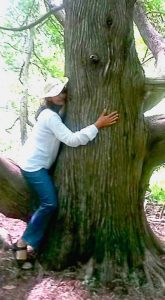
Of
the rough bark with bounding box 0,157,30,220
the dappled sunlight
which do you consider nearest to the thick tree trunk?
the dappled sunlight

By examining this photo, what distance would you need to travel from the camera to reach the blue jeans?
4391 mm

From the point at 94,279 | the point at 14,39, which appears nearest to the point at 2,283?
the point at 94,279

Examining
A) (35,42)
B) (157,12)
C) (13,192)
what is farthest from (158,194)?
(35,42)

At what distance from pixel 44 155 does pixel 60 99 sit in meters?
0.56

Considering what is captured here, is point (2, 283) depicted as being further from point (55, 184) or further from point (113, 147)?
point (113, 147)

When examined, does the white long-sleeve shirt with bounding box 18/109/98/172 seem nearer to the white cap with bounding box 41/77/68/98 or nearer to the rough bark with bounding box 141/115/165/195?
the white cap with bounding box 41/77/68/98

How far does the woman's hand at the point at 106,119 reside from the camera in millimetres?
4230

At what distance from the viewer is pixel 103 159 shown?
4332mm

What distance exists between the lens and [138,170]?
4.61m

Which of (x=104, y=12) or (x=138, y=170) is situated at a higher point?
(x=104, y=12)

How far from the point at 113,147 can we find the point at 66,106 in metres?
0.62

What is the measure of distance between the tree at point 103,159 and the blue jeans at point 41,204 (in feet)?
0.39

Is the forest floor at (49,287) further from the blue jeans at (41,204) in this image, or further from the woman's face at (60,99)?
the woman's face at (60,99)

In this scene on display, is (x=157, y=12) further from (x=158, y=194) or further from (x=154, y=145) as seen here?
(x=154, y=145)
